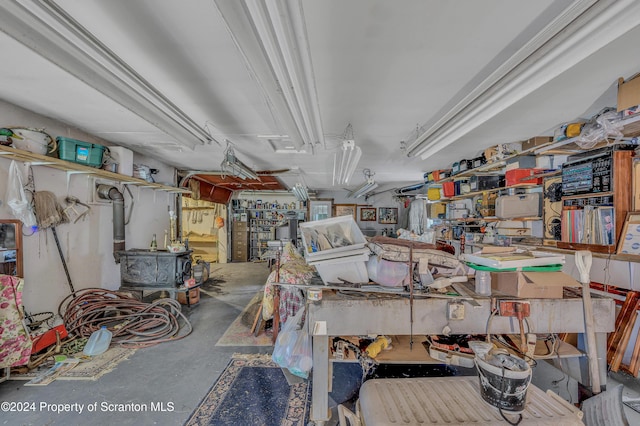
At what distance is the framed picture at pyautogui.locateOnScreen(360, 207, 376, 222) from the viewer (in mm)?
9547

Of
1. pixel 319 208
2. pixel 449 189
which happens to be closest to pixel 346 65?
pixel 449 189

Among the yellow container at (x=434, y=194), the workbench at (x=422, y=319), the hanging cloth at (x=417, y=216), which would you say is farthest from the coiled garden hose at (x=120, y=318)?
the hanging cloth at (x=417, y=216)

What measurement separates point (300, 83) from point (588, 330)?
242cm

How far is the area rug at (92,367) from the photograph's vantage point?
2.40m

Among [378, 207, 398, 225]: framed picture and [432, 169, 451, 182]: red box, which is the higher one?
[432, 169, 451, 182]: red box

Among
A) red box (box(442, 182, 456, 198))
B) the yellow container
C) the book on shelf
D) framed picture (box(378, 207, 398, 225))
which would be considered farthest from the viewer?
framed picture (box(378, 207, 398, 225))

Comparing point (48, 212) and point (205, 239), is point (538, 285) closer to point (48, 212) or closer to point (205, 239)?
point (48, 212)

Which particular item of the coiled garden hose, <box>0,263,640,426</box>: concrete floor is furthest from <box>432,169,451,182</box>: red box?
the coiled garden hose

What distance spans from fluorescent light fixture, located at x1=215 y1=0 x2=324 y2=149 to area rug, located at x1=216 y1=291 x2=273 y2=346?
2.56 meters

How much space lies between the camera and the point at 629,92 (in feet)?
6.45

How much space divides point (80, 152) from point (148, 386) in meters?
2.67

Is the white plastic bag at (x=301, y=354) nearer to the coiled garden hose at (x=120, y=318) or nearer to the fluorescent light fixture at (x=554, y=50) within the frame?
the coiled garden hose at (x=120, y=318)

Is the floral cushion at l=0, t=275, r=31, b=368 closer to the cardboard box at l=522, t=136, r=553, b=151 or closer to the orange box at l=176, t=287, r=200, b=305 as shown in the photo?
the orange box at l=176, t=287, r=200, b=305

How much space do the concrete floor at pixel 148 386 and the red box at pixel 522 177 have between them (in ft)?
12.4
